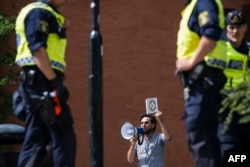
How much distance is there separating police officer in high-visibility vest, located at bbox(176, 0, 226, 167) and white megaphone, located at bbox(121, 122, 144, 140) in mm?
2965

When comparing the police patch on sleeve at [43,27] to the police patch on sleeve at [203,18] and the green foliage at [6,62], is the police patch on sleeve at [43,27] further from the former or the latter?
the green foliage at [6,62]

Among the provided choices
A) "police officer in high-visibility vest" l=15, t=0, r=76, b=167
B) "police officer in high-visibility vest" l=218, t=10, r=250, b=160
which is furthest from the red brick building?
"police officer in high-visibility vest" l=15, t=0, r=76, b=167

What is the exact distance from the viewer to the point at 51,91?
6680mm

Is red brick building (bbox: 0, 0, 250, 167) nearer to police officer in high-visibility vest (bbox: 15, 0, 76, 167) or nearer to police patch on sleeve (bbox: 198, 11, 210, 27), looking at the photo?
police officer in high-visibility vest (bbox: 15, 0, 76, 167)

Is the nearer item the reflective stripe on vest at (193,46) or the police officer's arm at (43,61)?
the reflective stripe on vest at (193,46)

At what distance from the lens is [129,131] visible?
30.5 feet

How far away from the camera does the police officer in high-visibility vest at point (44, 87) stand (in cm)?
659

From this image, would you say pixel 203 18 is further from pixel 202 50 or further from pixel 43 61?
pixel 43 61

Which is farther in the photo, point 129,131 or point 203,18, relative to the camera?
point 129,131

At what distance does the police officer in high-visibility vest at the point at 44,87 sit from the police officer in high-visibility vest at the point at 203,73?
1.01 m

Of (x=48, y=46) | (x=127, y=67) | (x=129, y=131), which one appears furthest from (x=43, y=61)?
(x=127, y=67)

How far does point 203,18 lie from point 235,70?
98 centimetres

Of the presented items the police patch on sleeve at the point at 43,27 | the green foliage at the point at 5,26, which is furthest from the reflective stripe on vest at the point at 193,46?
the green foliage at the point at 5,26

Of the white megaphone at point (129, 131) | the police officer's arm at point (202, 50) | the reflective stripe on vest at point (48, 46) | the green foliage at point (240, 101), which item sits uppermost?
the reflective stripe on vest at point (48, 46)
